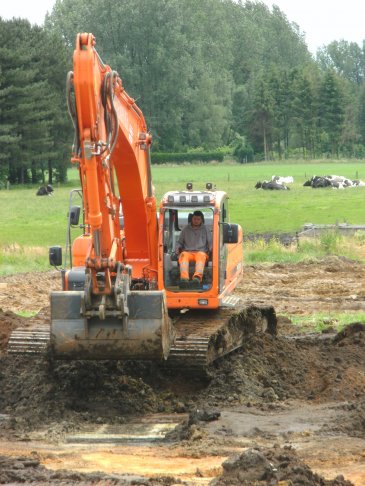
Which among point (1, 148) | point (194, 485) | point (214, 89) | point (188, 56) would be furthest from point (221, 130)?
point (194, 485)

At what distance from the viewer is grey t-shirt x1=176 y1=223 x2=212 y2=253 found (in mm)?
14250

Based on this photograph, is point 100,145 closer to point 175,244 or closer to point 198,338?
point 198,338

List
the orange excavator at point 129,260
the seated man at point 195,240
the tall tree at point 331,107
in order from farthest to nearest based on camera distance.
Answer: the tall tree at point 331,107 → the seated man at point 195,240 → the orange excavator at point 129,260

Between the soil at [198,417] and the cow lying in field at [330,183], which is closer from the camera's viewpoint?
the soil at [198,417]

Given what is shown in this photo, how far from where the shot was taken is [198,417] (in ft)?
37.7

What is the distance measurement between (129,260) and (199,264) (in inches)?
42.8

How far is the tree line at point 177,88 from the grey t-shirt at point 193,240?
52.3 metres

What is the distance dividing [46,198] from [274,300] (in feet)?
122

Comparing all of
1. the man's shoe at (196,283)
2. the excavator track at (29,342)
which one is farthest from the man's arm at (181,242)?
the excavator track at (29,342)

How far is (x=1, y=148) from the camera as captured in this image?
67125mm

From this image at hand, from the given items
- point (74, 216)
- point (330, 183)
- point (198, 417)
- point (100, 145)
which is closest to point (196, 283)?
point (74, 216)

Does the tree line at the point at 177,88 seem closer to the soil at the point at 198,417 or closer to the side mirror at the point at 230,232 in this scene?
the soil at the point at 198,417

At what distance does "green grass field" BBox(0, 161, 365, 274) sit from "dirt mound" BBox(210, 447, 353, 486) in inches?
782

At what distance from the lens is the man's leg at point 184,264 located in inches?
552
